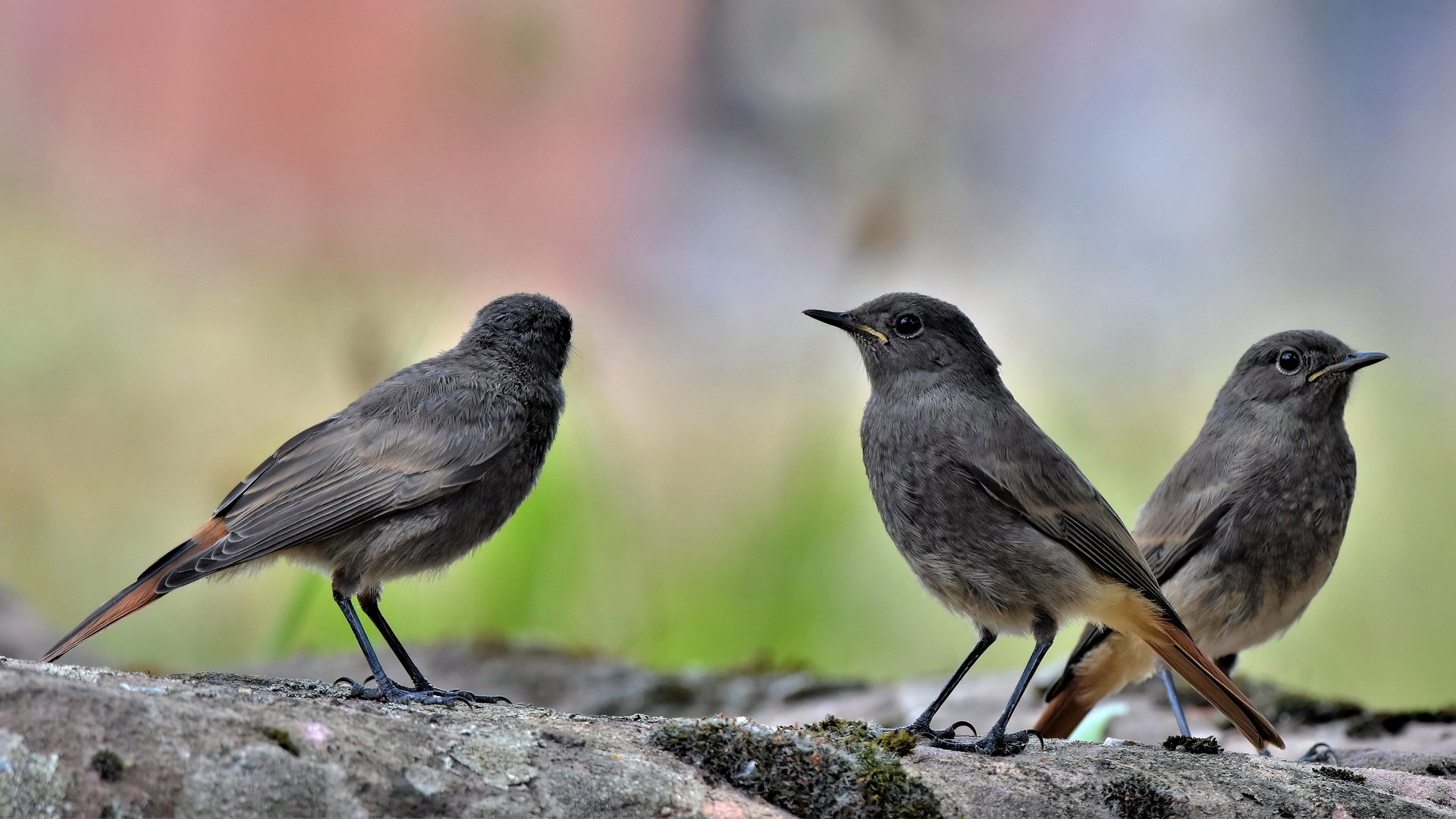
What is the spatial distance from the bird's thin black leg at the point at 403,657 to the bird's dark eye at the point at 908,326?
1898 millimetres

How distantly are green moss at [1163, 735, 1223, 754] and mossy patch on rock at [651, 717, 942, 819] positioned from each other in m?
1.27

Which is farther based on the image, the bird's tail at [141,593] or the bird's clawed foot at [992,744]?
the bird's clawed foot at [992,744]

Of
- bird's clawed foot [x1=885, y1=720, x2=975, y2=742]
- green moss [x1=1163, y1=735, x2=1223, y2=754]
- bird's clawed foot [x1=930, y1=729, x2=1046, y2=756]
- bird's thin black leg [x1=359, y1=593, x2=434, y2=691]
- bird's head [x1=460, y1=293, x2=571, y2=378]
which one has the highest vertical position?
bird's head [x1=460, y1=293, x2=571, y2=378]

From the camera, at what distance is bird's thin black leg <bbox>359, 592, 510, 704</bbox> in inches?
148

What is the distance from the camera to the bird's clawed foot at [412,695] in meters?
3.55

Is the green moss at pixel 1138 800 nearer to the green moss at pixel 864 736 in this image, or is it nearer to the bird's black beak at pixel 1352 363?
the green moss at pixel 864 736

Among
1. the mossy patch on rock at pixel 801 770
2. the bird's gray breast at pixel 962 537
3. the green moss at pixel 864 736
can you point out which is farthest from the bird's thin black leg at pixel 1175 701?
the mossy patch on rock at pixel 801 770

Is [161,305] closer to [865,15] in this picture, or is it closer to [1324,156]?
[865,15]

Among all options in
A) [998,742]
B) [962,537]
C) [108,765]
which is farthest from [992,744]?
[108,765]

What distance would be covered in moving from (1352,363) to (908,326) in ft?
6.85

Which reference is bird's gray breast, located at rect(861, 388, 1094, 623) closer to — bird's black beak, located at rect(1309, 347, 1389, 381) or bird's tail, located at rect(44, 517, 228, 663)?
bird's black beak, located at rect(1309, 347, 1389, 381)

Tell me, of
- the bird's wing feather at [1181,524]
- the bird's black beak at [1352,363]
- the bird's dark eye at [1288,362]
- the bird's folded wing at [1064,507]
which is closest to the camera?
the bird's folded wing at [1064,507]

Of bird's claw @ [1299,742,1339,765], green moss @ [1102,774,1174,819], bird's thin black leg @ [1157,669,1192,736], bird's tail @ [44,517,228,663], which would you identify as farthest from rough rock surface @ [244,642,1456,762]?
bird's tail @ [44,517,228,663]

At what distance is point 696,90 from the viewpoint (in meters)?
8.16
